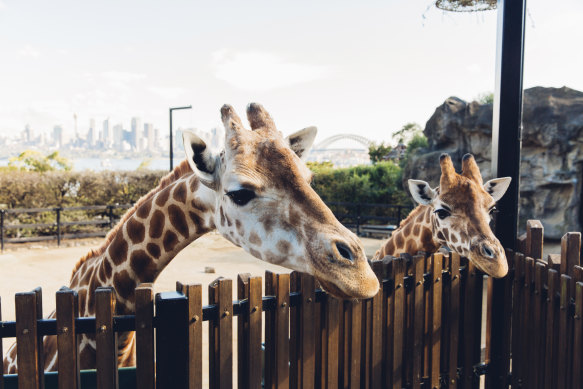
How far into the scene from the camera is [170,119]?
16.0 meters

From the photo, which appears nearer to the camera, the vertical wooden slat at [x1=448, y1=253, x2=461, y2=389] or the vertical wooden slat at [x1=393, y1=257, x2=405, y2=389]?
the vertical wooden slat at [x1=393, y1=257, x2=405, y2=389]

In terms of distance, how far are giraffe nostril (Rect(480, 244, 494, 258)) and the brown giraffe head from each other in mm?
1651

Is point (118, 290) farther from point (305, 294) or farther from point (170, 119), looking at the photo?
point (170, 119)

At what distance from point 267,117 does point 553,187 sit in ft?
30.6

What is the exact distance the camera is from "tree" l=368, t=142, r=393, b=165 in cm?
2756

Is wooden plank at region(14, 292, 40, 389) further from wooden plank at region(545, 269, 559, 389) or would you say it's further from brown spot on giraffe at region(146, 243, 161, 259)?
wooden plank at region(545, 269, 559, 389)

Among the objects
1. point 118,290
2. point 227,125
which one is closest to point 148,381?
point 118,290

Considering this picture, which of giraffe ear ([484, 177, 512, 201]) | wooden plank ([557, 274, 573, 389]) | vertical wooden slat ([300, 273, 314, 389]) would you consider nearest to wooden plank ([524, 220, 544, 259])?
giraffe ear ([484, 177, 512, 201])

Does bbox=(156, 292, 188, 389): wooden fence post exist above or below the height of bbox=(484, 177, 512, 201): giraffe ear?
below

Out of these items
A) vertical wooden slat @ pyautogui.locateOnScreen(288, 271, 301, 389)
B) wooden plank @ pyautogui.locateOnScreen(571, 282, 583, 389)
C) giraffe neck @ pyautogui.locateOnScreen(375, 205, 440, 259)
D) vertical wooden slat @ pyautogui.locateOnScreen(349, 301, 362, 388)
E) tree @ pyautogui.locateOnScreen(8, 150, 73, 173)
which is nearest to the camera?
vertical wooden slat @ pyautogui.locateOnScreen(288, 271, 301, 389)

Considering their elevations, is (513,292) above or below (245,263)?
above

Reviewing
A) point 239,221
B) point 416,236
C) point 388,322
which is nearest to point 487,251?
point 388,322

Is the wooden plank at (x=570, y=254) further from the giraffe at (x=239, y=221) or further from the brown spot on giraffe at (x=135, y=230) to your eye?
the brown spot on giraffe at (x=135, y=230)

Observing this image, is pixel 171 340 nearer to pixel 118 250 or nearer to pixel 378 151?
pixel 118 250
